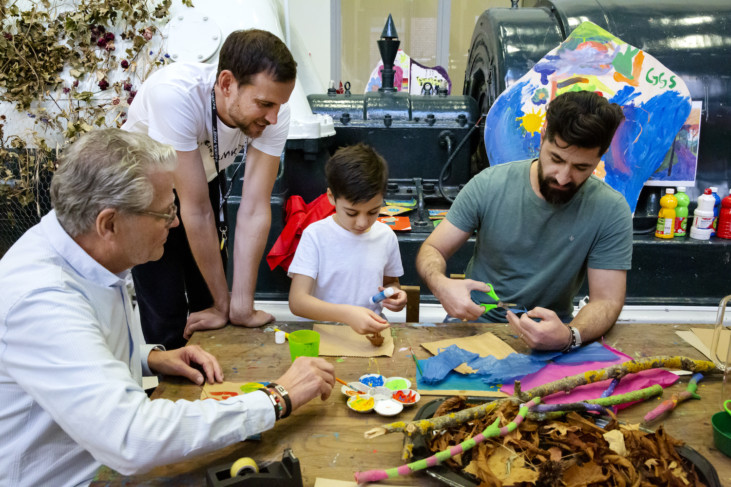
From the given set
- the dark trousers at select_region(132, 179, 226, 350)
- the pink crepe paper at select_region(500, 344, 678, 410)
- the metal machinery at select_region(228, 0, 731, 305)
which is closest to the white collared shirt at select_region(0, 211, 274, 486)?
the pink crepe paper at select_region(500, 344, 678, 410)

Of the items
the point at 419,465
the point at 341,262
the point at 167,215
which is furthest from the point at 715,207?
the point at 167,215

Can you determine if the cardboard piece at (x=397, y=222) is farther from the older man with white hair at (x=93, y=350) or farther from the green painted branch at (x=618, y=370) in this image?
the older man with white hair at (x=93, y=350)

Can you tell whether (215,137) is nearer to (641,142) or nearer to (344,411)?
(344,411)

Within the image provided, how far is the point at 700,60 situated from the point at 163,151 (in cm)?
350

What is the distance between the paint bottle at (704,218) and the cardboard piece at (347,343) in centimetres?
250

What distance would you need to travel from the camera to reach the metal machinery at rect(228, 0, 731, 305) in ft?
11.0

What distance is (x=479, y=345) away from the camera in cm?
172

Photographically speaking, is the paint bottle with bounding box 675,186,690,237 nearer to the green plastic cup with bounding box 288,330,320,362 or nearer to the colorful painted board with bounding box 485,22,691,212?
the colorful painted board with bounding box 485,22,691,212

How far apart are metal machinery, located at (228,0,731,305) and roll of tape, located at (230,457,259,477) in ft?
7.66

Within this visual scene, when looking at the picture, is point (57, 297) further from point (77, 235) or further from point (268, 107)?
point (268, 107)

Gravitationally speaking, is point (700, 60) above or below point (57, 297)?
above

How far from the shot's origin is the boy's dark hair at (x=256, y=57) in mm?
1818

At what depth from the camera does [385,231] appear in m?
2.24

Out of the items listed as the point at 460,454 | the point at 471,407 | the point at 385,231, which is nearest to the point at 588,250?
the point at 385,231
